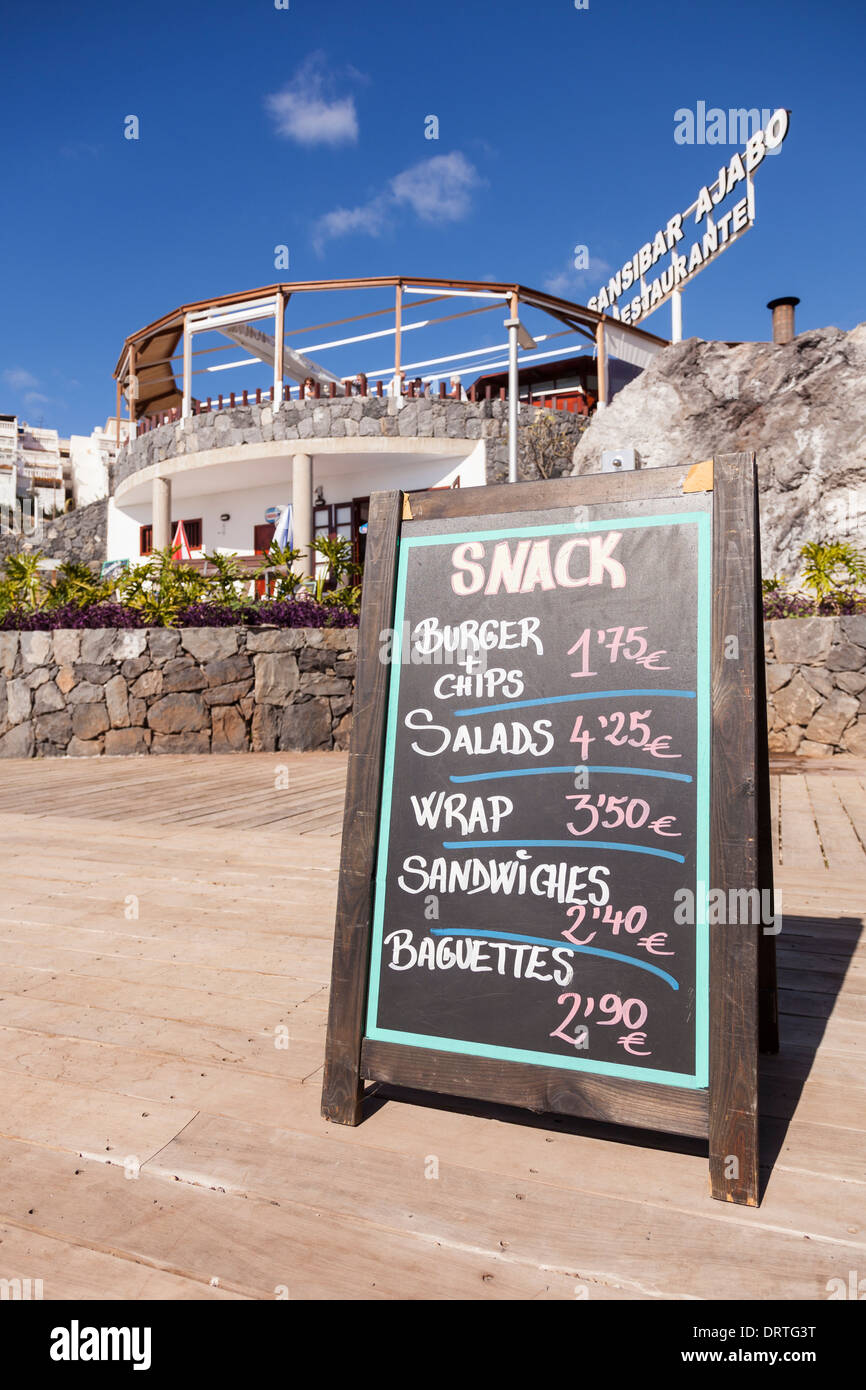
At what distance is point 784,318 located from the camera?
13.3m

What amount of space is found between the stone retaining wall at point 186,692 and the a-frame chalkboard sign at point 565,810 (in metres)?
7.29

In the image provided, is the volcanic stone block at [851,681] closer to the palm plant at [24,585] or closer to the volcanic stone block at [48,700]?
the volcanic stone block at [48,700]

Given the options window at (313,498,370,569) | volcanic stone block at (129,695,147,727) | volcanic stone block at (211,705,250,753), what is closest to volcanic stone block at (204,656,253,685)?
volcanic stone block at (211,705,250,753)

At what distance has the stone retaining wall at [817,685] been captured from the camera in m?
8.41

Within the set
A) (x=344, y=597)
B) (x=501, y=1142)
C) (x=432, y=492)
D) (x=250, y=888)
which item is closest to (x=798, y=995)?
(x=501, y=1142)

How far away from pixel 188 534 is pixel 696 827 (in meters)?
20.6

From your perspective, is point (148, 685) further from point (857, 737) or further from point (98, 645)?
point (857, 737)

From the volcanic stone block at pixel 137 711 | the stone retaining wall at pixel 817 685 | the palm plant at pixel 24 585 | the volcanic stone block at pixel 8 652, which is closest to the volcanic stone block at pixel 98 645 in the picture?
the volcanic stone block at pixel 137 711

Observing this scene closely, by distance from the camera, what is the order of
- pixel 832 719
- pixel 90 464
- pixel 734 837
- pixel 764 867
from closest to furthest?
1. pixel 734 837
2. pixel 764 867
3. pixel 832 719
4. pixel 90 464

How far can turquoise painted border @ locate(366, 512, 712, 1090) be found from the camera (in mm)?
1668

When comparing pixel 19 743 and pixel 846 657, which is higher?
pixel 846 657

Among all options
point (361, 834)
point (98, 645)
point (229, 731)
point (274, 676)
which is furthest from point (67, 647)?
point (361, 834)

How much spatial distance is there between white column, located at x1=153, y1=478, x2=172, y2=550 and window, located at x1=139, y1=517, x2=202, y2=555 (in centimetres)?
202

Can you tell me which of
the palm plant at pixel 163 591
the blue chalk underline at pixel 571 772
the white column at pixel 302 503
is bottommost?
the blue chalk underline at pixel 571 772
